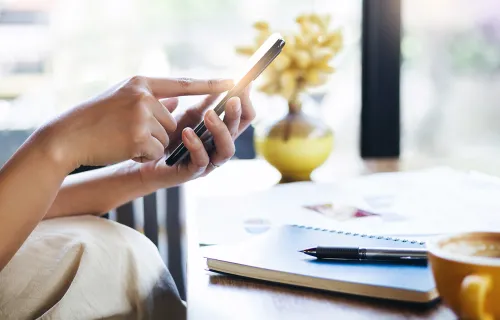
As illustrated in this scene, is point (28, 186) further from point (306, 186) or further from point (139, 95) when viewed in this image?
point (306, 186)

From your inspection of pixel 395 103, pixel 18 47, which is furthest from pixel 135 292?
pixel 18 47

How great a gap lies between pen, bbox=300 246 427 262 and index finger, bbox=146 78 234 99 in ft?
0.79

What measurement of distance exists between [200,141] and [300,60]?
0.44 metres

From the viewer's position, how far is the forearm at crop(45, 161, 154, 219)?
893 mm

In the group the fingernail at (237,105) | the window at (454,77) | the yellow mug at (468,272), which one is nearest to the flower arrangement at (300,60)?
the fingernail at (237,105)

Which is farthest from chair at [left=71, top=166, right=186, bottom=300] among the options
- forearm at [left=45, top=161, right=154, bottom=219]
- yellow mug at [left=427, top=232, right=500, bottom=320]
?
yellow mug at [left=427, top=232, right=500, bottom=320]

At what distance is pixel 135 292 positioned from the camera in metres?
0.74

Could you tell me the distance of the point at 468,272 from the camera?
1.51 feet

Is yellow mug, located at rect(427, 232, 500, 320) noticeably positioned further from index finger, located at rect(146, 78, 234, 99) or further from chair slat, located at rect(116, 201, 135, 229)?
chair slat, located at rect(116, 201, 135, 229)

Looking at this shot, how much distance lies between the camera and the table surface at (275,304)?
559mm

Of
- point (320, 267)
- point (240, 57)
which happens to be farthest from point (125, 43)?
point (320, 267)

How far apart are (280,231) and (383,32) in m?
1.02

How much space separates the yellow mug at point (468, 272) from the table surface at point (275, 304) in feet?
0.20

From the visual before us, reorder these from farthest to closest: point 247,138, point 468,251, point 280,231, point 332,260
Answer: point 247,138, point 280,231, point 332,260, point 468,251
